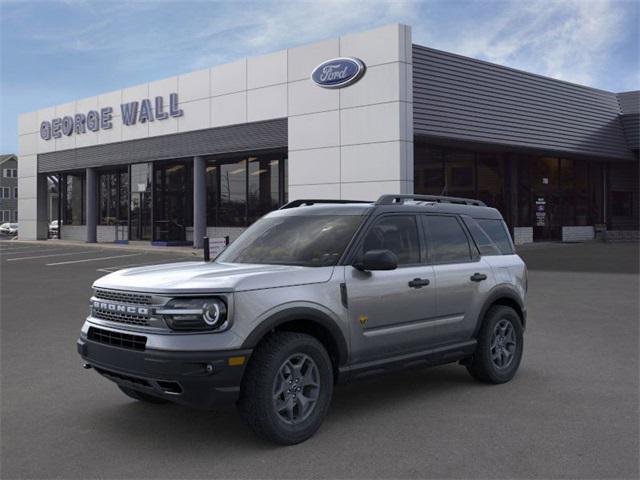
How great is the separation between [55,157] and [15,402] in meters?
34.4

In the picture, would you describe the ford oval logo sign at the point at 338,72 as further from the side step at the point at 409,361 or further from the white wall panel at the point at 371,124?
the side step at the point at 409,361

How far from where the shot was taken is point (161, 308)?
457 cm

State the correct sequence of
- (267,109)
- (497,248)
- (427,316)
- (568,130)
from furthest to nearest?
(568,130)
(267,109)
(497,248)
(427,316)

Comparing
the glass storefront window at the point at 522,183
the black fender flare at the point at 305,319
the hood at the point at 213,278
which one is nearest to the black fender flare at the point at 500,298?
the black fender flare at the point at 305,319

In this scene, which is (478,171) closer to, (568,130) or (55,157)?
(568,130)

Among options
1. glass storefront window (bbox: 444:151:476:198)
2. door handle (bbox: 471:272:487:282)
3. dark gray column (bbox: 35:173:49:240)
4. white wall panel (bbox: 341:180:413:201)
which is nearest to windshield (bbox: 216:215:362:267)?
door handle (bbox: 471:272:487:282)

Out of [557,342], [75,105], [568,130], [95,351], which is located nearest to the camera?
[95,351]

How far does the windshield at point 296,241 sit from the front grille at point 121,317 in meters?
1.22

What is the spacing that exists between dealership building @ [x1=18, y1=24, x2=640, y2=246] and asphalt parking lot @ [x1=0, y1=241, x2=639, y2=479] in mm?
15374

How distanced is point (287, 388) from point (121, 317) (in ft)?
4.27

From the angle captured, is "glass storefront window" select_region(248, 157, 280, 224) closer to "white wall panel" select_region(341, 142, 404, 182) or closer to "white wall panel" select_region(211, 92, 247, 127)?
"white wall panel" select_region(211, 92, 247, 127)

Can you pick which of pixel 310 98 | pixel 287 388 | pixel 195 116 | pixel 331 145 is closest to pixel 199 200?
pixel 195 116

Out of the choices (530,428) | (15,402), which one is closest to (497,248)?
(530,428)

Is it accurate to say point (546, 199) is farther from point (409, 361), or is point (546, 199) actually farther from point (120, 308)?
point (120, 308)
